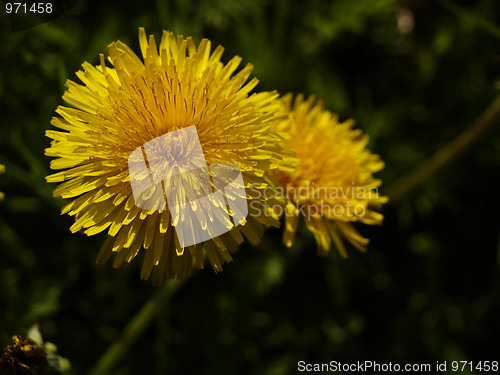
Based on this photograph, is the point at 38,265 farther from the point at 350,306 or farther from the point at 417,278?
the point at 417,278

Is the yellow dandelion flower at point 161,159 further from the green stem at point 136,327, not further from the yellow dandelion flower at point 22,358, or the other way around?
the green stem at point 136,327

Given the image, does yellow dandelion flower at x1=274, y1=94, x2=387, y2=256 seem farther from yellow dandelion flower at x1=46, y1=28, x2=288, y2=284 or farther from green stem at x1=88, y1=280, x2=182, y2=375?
green stem at x1=88, y1=280, x2=182, y2=375

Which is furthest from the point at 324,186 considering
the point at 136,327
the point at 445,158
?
the point at 136,327

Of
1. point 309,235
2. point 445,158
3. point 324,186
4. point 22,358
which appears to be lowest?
point 22,358

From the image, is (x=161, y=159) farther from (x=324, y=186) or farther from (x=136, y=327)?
(x=136, y=327)

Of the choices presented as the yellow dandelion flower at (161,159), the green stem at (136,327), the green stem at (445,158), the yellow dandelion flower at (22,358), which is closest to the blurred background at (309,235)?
the green stem at (445,158)
